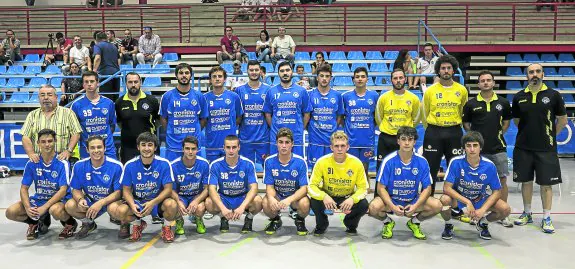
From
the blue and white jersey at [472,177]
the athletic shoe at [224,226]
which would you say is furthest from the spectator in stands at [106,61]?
the blue and white jersey at [472,177]

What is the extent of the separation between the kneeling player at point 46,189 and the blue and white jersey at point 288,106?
8.99ft

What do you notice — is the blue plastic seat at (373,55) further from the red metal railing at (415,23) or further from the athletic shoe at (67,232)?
the athletic shoe at (67,232)

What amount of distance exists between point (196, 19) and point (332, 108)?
11686 mm

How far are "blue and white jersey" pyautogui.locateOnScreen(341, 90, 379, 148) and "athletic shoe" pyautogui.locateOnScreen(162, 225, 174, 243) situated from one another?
281 centimetres

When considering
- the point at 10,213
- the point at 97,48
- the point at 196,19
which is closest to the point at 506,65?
the point at 196,19

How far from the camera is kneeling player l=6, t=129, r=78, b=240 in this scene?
666 cm

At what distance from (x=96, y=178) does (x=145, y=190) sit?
0.58m

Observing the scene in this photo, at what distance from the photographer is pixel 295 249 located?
20.6 ft

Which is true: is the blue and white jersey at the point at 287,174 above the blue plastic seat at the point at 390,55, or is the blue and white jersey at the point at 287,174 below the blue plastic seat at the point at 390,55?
below

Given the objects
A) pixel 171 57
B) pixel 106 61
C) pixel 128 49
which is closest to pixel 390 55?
pixel 171 57

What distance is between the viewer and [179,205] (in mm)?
6719

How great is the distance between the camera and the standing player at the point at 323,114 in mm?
8023

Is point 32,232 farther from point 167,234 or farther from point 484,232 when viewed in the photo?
point 484,232

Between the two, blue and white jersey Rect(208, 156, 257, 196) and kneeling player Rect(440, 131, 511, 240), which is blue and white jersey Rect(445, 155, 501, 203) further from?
blue and white jersey Rect(208, 156, 257, 196)
